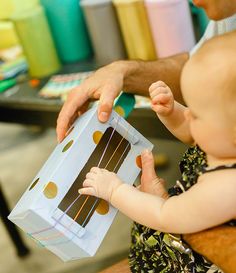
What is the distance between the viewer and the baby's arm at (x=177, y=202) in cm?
83

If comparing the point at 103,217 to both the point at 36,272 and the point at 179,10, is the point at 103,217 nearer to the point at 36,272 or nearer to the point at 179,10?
the point at 179,10

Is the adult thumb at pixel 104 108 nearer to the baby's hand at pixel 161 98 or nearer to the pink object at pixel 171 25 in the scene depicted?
the baby's hand at pixel 161 98

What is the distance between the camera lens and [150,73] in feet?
4.62

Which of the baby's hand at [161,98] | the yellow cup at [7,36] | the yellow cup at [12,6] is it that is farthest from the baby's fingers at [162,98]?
the yellow cup at [7,36]

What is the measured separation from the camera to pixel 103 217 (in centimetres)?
98

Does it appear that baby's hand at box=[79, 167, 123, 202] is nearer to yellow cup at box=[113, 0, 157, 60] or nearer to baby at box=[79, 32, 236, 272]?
baby at box=[79, 32, 236, 272]

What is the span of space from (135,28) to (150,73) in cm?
33

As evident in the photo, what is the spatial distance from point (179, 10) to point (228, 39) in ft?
2.60

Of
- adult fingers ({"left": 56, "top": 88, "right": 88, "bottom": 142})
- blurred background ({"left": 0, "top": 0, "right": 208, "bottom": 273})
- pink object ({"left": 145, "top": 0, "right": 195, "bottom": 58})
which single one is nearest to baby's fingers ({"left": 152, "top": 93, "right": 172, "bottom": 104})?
adult fingers ({"left": 56, "top": 88, "right": 88, "bottom": 142})

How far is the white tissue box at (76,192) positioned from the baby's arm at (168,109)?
0.25ft

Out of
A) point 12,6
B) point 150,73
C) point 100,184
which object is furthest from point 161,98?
point 12,6

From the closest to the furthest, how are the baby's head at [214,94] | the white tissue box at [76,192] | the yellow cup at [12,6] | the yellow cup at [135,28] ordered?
the baby's head at [214,94] → the white tissue box at [76,192] → the yellow cup at [135,28] → the yellow cup at [12,6]

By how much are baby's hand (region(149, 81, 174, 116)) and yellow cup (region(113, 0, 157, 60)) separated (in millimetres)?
657

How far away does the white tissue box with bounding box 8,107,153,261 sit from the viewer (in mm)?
907
